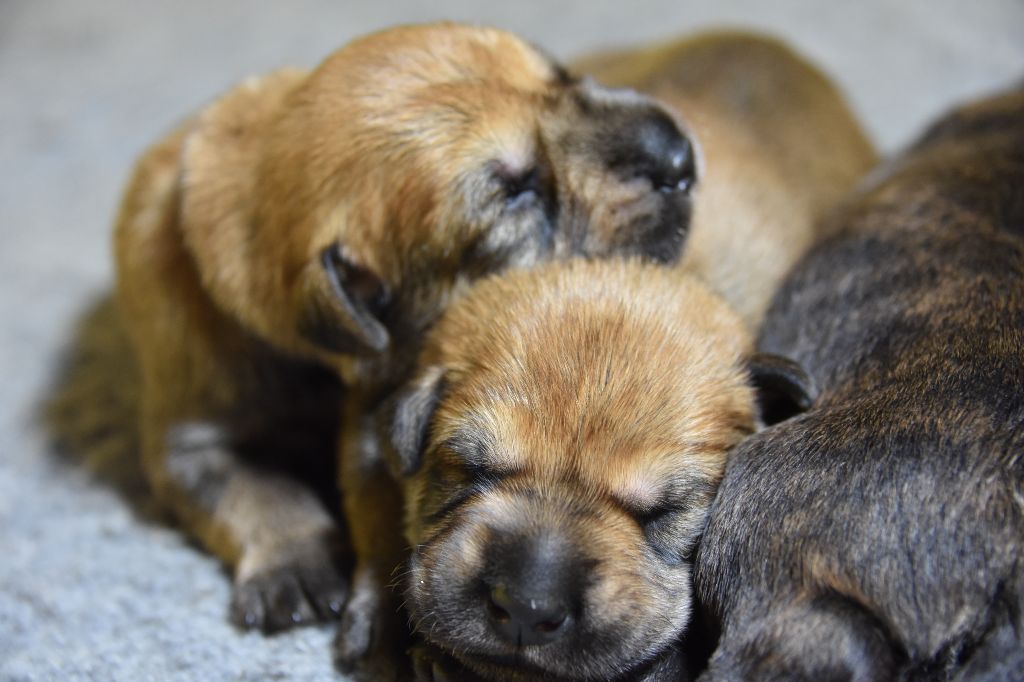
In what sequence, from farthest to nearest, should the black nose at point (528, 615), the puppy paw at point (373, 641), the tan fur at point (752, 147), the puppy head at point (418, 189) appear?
the tan fur at point (752, 147)
the puppy head at point (418, 189)
the puppy paw at point (373, 641)
the black nose at point (528, 615)

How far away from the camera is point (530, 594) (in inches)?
76.6

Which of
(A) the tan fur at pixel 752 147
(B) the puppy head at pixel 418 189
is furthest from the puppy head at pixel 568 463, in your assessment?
(A) the tan fur at pixel 752 147

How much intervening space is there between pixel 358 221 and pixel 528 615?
41.2 inches

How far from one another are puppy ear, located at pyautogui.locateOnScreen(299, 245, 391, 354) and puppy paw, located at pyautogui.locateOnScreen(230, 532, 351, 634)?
54 centimetres

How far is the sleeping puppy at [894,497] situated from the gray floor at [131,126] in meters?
1.04

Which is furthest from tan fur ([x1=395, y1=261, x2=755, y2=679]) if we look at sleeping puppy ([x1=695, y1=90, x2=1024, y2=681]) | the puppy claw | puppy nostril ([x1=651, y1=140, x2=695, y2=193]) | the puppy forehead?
puppy nostril ([x1=651, y1=140, x2=695, y2=193])

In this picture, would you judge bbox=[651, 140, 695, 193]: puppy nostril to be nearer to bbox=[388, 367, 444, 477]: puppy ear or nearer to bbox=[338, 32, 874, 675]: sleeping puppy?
bbox=[338, 32, 874, 675]: sleeping puppy

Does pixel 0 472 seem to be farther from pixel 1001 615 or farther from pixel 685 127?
pixel 1001 615

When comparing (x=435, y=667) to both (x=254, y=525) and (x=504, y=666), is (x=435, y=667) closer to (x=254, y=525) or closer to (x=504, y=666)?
(x=504, y=666)

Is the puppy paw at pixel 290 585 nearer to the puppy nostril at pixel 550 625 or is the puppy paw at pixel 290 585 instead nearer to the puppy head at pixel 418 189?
the puppy head at pixel 418 189

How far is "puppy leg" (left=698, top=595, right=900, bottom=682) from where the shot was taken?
71.2 inches

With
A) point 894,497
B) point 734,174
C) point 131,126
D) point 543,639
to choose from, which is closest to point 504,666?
point 543,639

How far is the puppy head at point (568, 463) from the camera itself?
200cm

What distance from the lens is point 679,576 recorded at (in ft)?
7.02
